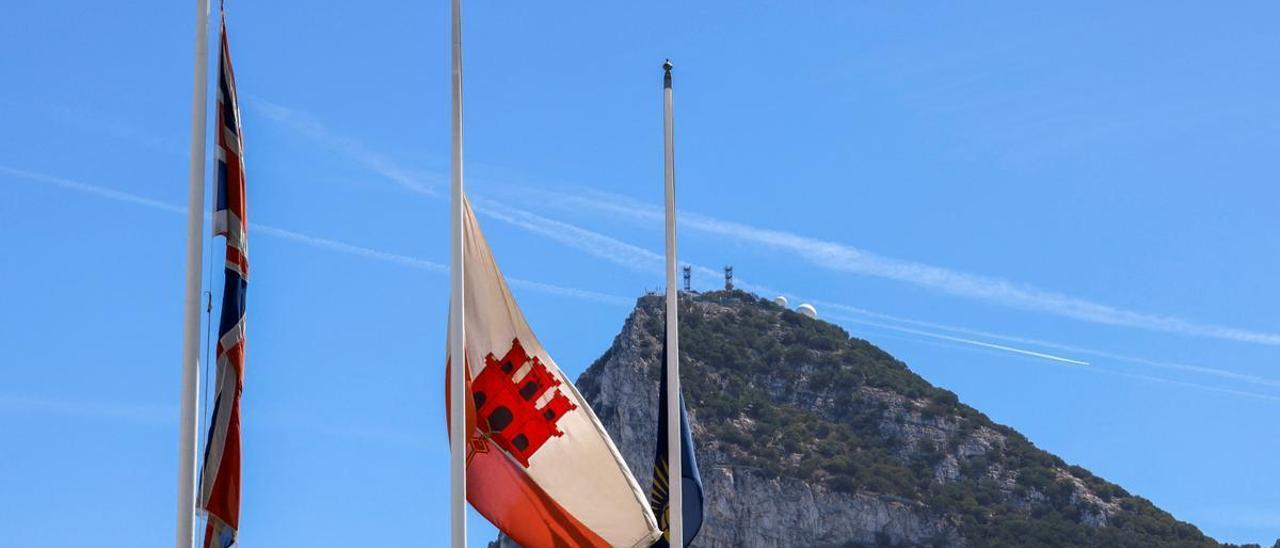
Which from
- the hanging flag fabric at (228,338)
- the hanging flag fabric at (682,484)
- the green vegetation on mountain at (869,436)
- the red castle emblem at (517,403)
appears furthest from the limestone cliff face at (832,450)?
the hanging flag fabric at (228,338)

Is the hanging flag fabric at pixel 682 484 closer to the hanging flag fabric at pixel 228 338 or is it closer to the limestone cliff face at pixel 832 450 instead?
the hanging flag fabric at pixel 228 338

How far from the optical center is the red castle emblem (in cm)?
2441

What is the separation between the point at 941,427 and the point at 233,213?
5375 inches

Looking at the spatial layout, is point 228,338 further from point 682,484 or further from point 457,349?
point 682,484

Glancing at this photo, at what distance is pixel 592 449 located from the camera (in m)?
24.6

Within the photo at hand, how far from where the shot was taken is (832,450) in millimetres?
150375

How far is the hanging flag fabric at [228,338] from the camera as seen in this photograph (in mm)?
21406

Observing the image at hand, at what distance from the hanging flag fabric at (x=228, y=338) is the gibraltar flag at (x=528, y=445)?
3112 millimetres

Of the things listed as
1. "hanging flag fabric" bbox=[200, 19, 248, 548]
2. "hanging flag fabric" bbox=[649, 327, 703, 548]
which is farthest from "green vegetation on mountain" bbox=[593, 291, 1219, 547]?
"hanging flag fabric" bbox=[200, 19, 248, 548]

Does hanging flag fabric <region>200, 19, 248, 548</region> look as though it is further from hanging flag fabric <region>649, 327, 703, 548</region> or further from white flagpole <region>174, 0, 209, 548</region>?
hanging flag fabric <region>649, 327, 703, 548</region>

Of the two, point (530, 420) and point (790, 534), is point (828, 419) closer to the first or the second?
point (790, 534)

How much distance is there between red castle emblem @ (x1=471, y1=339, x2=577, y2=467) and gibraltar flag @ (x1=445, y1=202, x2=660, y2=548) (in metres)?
0.01

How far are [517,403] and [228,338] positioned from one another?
4.15 metres

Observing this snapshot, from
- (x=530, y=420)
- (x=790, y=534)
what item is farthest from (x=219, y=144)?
(x=790, y=534)
